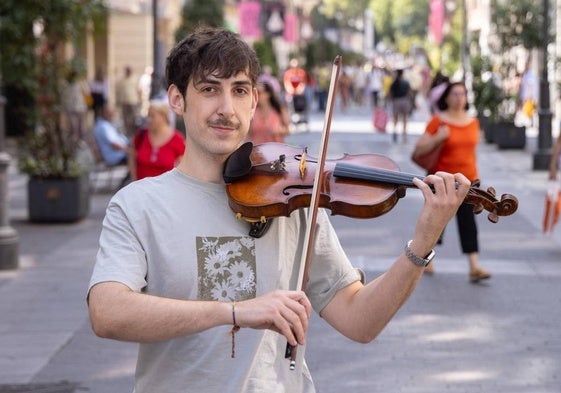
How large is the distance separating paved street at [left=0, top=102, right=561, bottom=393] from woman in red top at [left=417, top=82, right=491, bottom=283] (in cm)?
27

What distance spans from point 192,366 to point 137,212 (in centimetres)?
37

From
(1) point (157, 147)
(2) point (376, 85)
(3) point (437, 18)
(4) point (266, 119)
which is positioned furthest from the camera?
(3) point (437, 18)

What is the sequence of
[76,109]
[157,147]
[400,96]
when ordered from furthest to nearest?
[400,96] → [76,109] → [157,147]

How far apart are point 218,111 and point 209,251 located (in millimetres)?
317

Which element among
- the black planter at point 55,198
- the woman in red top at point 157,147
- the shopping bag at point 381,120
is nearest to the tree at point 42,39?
the black planter at point 55,198

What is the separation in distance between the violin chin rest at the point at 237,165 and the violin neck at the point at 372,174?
22 centimetres

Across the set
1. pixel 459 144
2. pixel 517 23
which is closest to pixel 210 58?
pixel 459 144

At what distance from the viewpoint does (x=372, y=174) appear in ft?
9.66

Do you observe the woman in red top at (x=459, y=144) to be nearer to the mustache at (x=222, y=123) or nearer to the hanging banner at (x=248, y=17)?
the mustache at (x=222, y=123)

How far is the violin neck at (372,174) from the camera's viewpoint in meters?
2.89

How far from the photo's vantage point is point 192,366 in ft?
9.17

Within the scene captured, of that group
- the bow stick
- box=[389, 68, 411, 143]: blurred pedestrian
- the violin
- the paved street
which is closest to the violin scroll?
the violin

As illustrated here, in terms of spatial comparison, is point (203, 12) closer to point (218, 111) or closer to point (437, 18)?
point (437, 18)

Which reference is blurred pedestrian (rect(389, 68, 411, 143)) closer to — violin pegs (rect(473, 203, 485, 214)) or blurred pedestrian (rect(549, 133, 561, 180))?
blurred pedestrian (rect(549, 133, 561, 180))
